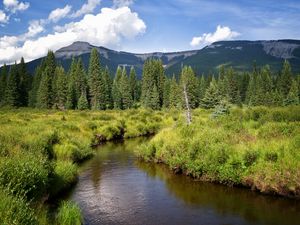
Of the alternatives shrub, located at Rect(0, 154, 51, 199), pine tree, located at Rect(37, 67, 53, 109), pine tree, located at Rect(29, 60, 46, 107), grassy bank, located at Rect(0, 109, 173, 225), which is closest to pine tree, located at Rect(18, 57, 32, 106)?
pine tree, located at Rect(29, 60, 46, 107)

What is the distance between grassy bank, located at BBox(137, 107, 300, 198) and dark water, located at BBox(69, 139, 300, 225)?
2.41 feet

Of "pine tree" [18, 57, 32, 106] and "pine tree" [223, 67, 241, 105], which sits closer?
"pine tree" [18, 57, 32, 106]

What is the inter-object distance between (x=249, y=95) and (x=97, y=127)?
266 feet

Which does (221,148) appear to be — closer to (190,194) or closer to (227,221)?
(190,194)

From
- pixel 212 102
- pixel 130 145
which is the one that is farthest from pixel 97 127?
pixel 212 102

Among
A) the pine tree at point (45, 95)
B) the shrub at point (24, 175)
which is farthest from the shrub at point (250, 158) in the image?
the pine tree at point (45, 95)

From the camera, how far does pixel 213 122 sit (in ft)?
113

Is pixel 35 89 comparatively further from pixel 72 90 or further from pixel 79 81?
pixel 72 90

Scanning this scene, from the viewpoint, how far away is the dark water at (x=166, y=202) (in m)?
16.6

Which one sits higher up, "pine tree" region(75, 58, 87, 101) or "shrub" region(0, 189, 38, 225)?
"pine tree" region(75, 58, 87, 101)

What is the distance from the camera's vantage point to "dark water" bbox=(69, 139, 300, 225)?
54.5ft

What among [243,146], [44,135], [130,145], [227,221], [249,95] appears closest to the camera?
[227,221]

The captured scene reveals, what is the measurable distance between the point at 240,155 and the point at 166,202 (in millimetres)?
5695

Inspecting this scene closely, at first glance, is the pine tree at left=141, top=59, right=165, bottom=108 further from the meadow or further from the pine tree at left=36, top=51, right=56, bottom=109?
the meadow
